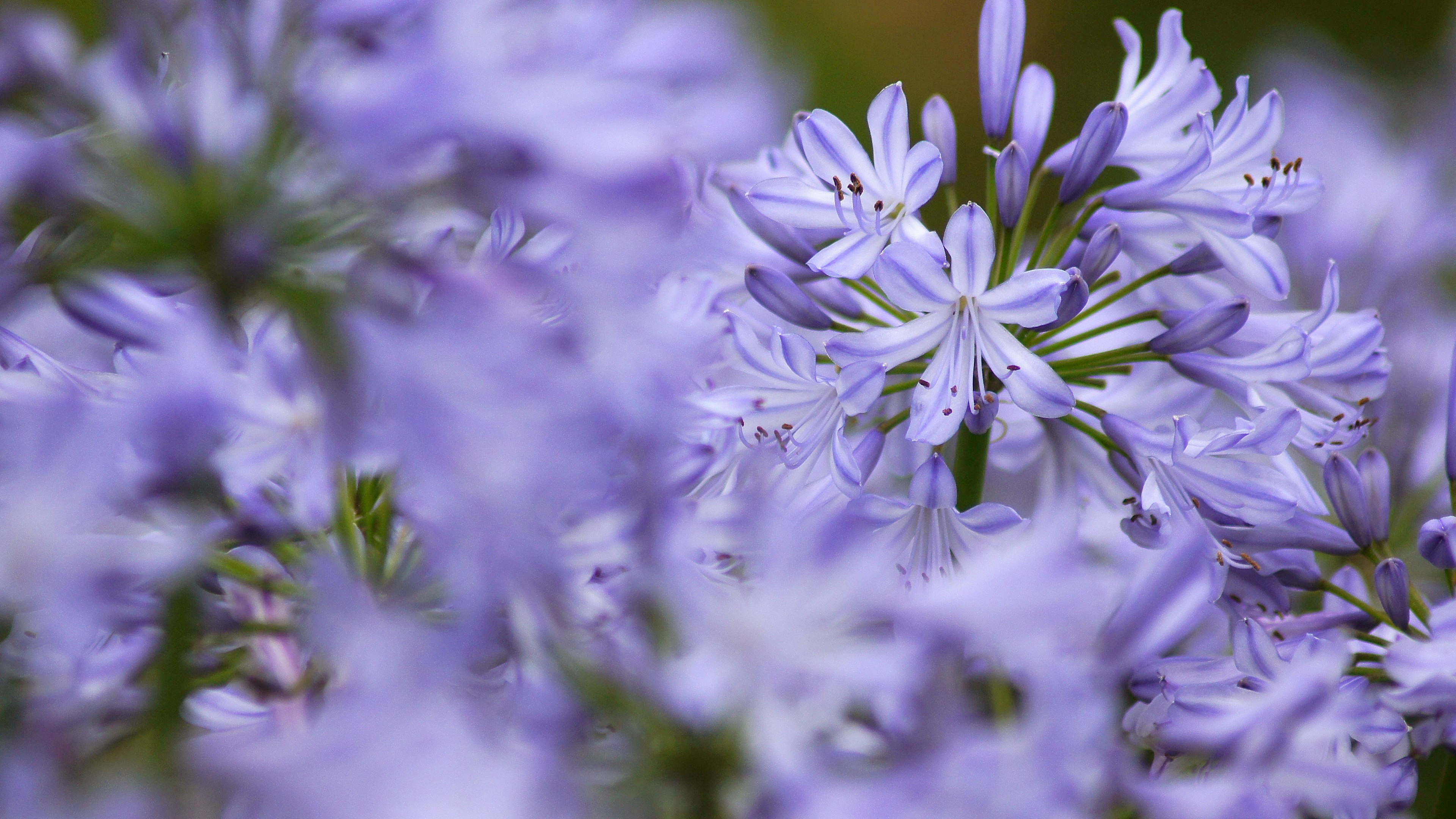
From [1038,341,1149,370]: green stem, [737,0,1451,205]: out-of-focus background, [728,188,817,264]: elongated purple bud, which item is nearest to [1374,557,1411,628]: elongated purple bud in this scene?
[1038,341,1149,370]: green stem

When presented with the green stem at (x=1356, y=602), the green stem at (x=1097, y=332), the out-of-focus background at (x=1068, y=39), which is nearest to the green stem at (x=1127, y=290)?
the green stem at (x=1097, y=332)

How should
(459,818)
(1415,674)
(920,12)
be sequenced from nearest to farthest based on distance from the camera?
(459,818) → (1415,674) → (920,12)

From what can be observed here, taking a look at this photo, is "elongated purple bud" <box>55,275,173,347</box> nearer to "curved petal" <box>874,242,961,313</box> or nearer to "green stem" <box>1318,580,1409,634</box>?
"curved petal" <box>874,242,961,313</box>

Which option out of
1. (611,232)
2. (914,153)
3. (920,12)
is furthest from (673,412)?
(920,12)

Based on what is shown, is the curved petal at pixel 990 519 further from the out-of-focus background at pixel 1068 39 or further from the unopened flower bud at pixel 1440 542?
the out-of-focus background at pixel 1068 39

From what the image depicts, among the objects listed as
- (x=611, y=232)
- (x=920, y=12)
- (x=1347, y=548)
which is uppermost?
(x=611, y=232)

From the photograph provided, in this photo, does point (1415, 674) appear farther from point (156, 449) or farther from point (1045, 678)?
point (156, 449)
